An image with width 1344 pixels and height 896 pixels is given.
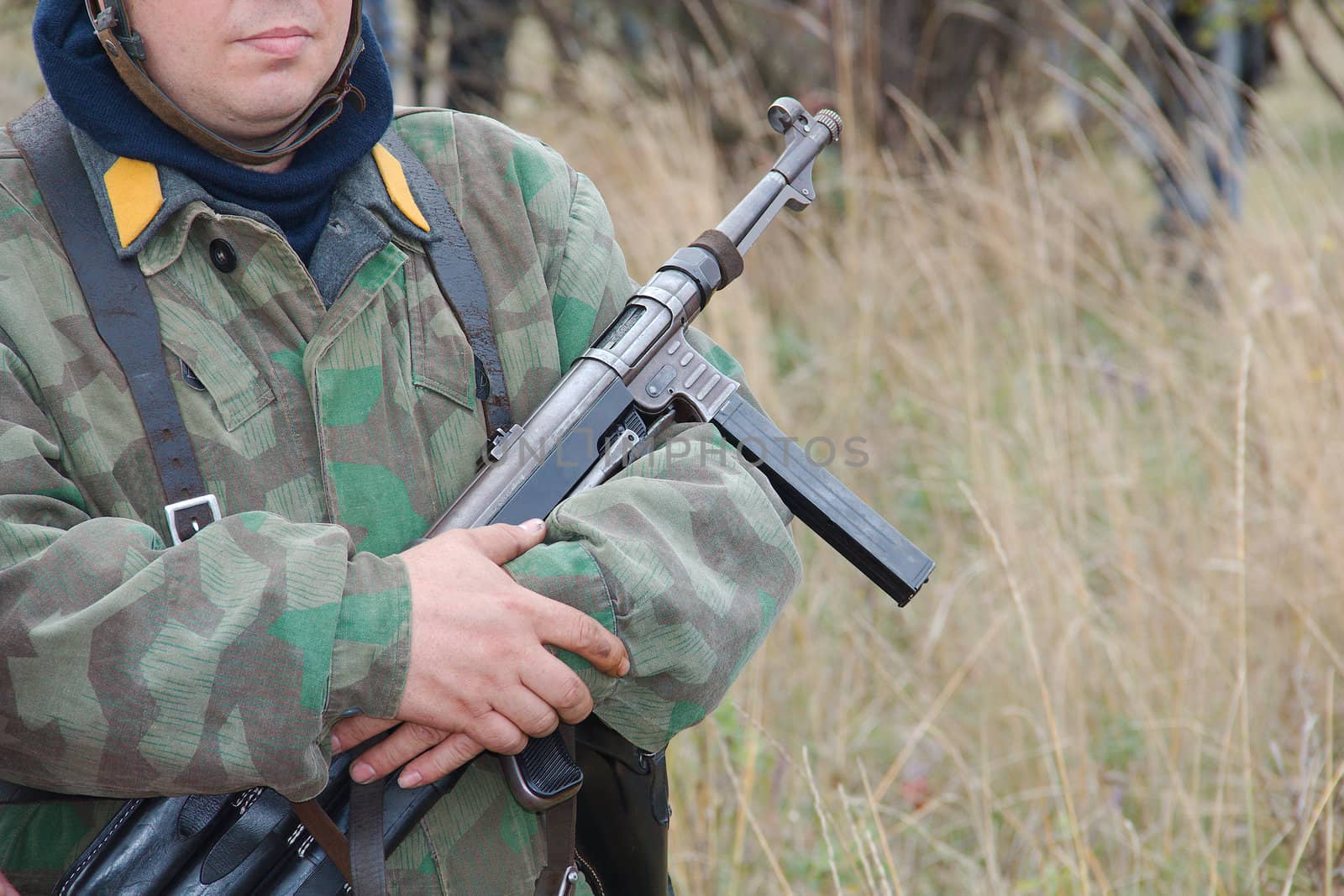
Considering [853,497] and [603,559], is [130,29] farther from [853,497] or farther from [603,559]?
[853,497]

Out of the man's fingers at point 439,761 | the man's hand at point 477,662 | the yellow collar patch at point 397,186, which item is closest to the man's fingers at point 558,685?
the man's hand at point 477,662

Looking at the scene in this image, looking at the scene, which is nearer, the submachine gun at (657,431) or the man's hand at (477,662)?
the man's hand at (477,662)

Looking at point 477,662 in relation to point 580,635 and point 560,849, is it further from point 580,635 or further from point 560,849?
point 560,849

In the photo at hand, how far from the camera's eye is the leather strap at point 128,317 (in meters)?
1.27

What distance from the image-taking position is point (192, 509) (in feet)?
4.17

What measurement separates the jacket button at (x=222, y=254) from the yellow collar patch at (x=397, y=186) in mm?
204

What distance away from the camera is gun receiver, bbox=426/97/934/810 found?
57.0 inches

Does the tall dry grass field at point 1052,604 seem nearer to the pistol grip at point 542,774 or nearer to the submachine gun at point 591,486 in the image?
the submachine gun at point 591,486

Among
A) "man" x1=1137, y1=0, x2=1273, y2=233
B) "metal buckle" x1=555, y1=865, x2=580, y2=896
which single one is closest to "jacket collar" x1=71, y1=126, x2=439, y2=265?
"metal buckle" x1=555, y1=865, x2=580, y2=896

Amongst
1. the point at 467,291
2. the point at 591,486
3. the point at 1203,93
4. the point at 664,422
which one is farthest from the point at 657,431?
the point at 1203,93

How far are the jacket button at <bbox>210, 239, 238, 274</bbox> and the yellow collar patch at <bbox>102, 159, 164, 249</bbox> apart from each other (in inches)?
2.7

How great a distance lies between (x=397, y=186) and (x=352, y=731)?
650 millimetres

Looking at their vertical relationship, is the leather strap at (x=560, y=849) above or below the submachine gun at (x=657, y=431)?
below

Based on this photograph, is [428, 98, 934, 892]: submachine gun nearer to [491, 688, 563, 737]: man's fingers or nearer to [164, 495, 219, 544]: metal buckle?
[491, 688, 563, 737]: man's fingers
